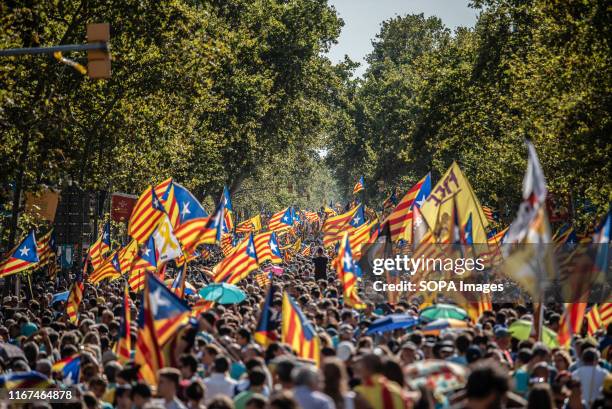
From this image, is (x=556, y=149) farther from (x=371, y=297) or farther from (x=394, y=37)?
(x=394, y=37)

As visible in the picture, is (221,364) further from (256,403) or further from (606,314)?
(606,314)

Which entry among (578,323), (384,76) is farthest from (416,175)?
(578,323)

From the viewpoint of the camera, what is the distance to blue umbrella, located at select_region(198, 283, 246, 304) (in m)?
17.4

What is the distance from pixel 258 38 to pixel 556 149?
2895cm

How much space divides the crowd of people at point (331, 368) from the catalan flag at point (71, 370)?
84 millimetres

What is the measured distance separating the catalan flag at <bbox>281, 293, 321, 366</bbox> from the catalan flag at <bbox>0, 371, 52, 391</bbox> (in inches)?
97.8

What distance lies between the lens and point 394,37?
3930 inches

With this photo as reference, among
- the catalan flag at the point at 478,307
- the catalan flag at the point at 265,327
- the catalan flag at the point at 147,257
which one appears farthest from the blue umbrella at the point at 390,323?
the catalan flag at the point at 147,257

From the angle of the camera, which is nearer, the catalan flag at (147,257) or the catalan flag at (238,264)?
the catalan flag at (238,264)

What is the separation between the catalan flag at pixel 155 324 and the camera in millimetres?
10609

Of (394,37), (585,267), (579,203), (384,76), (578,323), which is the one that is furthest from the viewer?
(394,37)

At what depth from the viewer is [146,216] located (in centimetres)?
2072

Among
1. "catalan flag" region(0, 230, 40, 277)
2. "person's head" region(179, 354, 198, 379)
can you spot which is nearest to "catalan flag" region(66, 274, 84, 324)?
"catalan flag" region(0, 230, 40, 277)

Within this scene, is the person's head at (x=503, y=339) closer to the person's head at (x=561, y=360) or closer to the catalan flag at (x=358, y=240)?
the person's head at (x=561, y=360)
